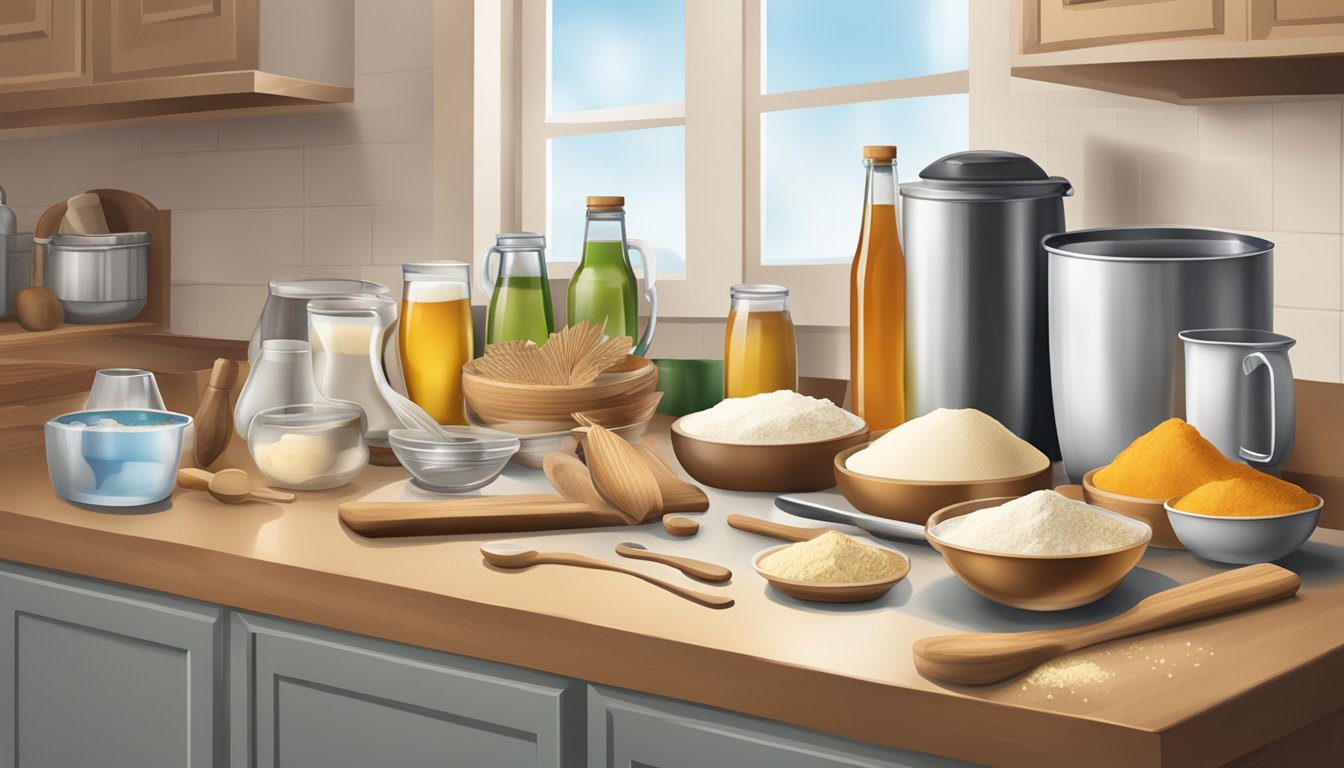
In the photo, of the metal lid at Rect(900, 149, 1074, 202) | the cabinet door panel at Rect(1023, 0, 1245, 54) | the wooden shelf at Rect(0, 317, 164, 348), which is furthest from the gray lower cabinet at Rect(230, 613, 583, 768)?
the wooden shelf at Rect(0, 317, 164, 348)

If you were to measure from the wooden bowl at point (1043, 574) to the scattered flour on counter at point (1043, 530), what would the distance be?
0.01 meters

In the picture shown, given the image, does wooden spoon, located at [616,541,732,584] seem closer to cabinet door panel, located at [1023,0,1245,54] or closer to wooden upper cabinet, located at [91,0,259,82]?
cabinet door panel, located at [1023,0,1245,54]

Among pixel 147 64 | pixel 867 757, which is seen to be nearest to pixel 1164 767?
pixel 867 757

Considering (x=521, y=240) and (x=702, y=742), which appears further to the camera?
(x=521, y=240)

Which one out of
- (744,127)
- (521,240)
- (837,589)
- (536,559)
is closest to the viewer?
(837,589)

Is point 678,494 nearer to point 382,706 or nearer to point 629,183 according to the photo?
point 382,706

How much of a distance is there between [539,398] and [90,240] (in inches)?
49.6

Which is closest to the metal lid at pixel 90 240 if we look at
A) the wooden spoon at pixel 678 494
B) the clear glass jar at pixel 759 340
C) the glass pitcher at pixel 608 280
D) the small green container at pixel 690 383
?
the glass pitcher at pixel 608 280

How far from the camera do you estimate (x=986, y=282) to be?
4.45 feet

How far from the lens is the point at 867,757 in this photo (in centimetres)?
80

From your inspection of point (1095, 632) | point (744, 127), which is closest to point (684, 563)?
point (1095, 632)

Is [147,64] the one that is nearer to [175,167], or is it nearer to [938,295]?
[175,167]

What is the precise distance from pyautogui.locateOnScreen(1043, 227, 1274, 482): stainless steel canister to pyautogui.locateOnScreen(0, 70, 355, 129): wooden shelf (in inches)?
52.0

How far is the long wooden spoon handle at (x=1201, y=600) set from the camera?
0.84 m
